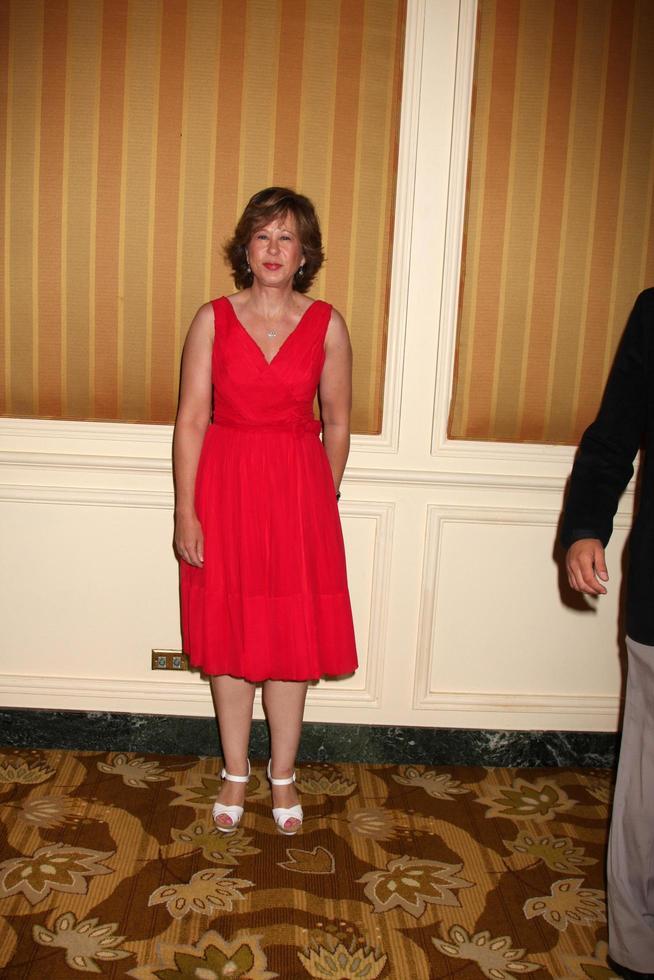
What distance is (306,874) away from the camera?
2338 mm

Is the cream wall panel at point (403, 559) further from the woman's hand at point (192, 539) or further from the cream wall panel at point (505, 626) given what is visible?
the woman's hand at point (192, 539)

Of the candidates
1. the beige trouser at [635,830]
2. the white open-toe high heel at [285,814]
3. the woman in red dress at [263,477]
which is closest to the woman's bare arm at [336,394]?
the woman in red dress at [263,477]

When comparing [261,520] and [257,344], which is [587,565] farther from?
[257,344]

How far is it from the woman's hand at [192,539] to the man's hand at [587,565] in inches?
43.7

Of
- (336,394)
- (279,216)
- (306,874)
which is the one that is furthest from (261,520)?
(306,874)

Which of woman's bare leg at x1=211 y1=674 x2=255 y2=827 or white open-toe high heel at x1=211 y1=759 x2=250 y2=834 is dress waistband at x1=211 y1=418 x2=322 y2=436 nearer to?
woman's bare leg at x1=211 y1=674 x2=255 y2=827

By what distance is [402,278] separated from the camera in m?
2.79

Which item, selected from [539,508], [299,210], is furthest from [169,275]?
[539,508]

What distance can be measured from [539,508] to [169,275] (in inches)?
55.2

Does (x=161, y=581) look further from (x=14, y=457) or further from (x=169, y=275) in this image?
(x=169, y=275)

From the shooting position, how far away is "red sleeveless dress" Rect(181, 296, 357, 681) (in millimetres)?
2432

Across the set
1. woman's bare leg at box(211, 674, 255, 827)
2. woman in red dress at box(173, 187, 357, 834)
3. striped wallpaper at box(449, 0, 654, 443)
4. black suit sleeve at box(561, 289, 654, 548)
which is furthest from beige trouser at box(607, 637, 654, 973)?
striped wallpaper at box(449, 0, 654, 443)

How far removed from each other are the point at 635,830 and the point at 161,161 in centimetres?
223

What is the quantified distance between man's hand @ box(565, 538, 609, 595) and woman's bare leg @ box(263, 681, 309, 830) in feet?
3.65
